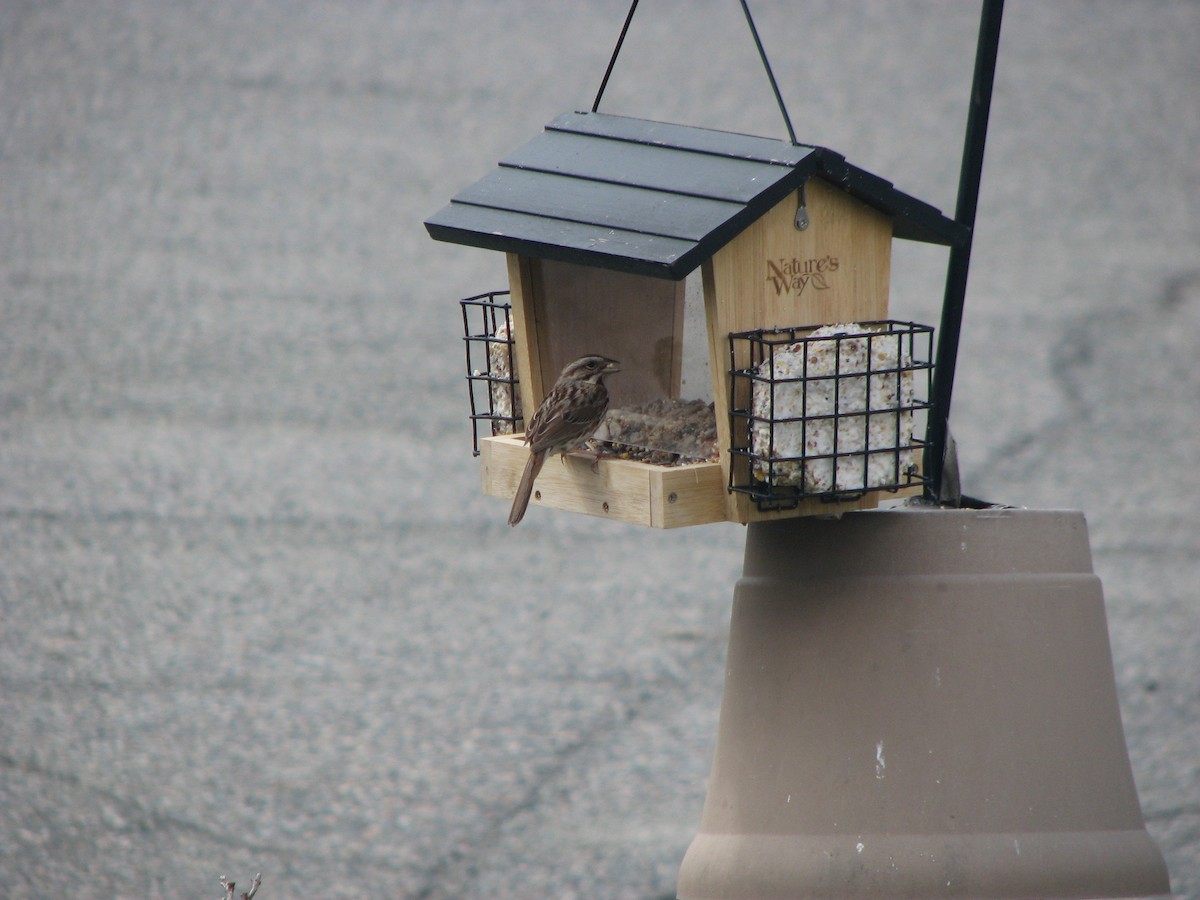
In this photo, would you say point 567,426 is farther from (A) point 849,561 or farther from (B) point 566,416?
(A) point 849,561

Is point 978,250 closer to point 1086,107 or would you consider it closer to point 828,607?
point 1086,107

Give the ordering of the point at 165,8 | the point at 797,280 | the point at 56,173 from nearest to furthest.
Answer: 1. the point at 797,280
2. the point at 56,173
3. the point at 165,8

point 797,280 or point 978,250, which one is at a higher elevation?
point 797,280

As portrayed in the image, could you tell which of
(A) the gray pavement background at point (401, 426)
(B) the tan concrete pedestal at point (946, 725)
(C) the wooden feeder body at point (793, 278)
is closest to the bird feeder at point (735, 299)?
(C) the wooden feeder body at point (793, 278)

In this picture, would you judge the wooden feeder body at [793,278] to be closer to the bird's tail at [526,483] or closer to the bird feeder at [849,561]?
the bird feeder at [849,561]

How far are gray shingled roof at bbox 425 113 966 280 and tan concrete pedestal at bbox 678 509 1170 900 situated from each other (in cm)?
67

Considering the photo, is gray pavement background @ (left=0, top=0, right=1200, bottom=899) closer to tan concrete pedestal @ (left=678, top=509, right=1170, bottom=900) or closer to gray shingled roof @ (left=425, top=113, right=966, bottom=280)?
tan concrete pedestal @ (left=678, top=509, right=1170, bottom=900)

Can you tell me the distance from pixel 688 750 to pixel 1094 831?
301 cm

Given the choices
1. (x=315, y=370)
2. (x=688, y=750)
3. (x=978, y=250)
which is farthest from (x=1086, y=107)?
(x=688, y=750)

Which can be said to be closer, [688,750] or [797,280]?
[797,280]

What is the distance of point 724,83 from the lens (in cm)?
1322

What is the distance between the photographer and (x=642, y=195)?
3.16 meters

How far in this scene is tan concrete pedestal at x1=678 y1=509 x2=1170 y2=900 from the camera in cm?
314

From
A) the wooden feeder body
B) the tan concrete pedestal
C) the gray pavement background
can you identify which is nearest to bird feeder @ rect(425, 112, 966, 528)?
the wooden feeder body
